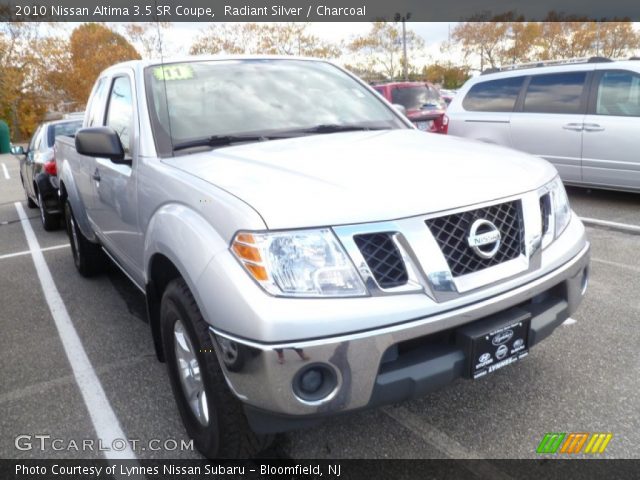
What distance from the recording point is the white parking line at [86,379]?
2.56m

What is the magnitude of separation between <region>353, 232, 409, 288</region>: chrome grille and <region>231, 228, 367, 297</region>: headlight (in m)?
0.07

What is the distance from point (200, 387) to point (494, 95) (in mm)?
7075

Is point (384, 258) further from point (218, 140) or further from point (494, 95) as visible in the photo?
point (494, 95)

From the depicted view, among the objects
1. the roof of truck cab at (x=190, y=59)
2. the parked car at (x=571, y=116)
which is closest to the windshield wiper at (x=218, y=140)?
the roof of truck cab at (x=190, y=59)

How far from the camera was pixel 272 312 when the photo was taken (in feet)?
5.62

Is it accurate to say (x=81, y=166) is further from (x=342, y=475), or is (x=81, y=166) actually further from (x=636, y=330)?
(x=636, y=330)

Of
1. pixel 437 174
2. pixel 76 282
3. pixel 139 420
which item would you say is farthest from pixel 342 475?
pixel 76 282

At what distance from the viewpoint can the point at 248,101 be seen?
3029 mm

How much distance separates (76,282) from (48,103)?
41.9 m

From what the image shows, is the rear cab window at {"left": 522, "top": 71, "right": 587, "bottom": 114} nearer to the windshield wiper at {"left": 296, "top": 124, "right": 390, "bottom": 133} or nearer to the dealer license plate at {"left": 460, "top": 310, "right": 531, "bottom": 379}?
the windshield wiper at {"left": 296, "top": 124, "right": 390, "bottom": 133}

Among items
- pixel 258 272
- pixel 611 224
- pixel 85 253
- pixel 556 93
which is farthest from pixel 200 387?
pixel 556 93

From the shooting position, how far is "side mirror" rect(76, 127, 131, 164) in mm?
2734

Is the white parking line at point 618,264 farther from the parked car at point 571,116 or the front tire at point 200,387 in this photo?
the front tire at point 200,387

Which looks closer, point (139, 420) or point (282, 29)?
point (139, 420)
